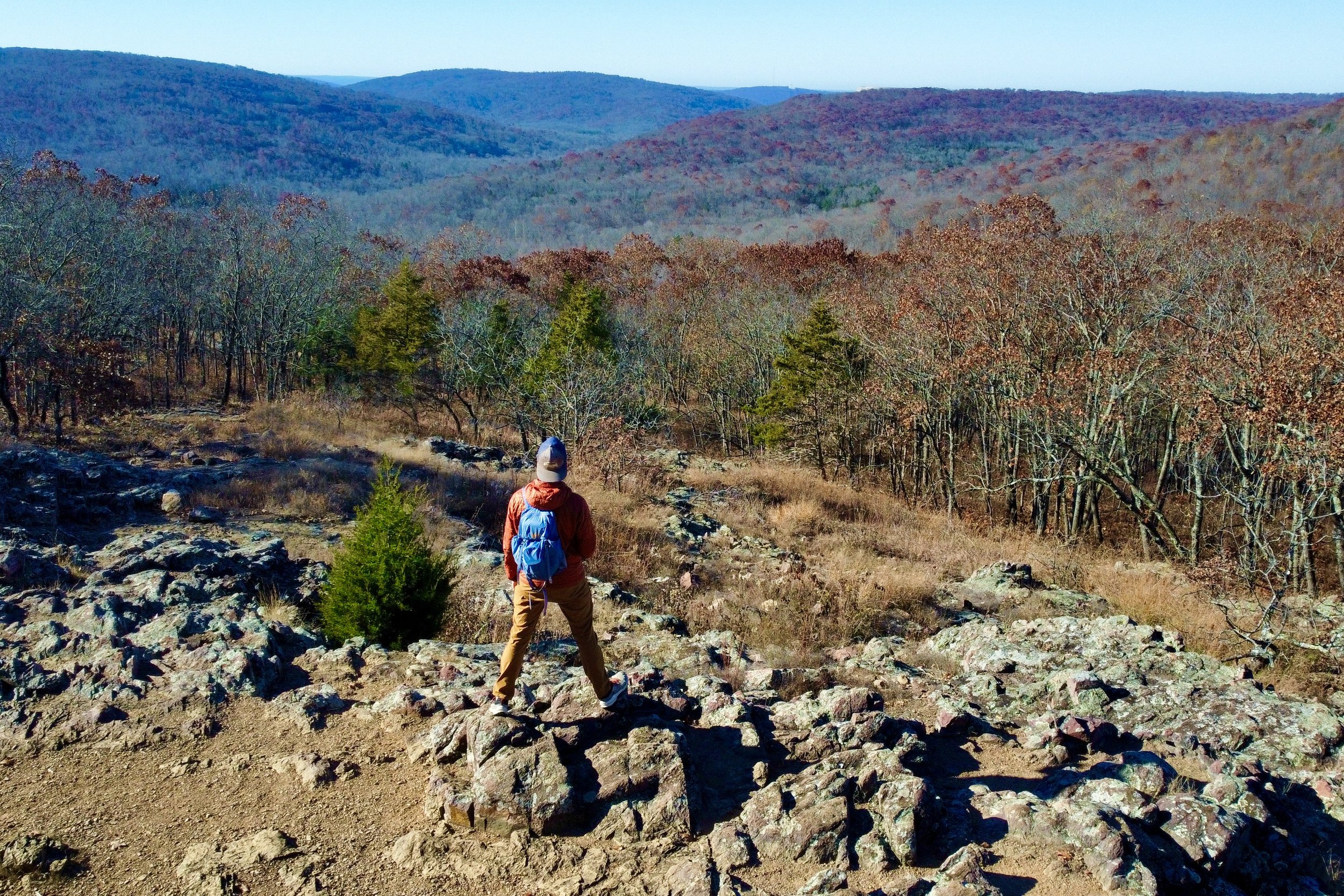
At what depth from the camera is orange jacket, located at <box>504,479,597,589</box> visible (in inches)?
177

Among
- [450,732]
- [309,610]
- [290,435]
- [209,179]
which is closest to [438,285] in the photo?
[290,435]

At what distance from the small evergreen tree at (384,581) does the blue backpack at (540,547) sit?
2.34 meters

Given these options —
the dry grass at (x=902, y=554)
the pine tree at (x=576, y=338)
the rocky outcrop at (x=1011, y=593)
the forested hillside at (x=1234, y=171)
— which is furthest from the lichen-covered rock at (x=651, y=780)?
the forested hillside at (x=1234, y=171)

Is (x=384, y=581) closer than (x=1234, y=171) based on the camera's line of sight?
Yes

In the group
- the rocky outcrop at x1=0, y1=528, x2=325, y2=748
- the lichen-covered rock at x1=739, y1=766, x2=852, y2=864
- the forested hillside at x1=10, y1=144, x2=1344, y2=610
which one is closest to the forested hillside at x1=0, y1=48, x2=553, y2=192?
the forested hillside at x1=10, y1=144, x2=1344, y2=610

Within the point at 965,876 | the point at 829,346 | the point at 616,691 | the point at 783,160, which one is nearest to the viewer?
the point at 965,876

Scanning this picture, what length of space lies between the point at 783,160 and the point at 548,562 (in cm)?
14155

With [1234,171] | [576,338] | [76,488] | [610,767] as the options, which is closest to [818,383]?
[576,338]

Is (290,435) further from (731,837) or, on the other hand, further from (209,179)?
(209,179)

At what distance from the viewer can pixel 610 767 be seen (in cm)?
424

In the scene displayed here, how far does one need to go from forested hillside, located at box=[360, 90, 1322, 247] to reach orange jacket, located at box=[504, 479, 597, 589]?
85.8 metres

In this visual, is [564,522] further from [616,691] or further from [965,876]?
[965,876]

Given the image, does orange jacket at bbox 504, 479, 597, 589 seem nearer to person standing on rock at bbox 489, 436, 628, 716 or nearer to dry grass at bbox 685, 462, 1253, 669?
person standing on rock at bbox 489, 436, 628, 716

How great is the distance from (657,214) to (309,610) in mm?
106237
